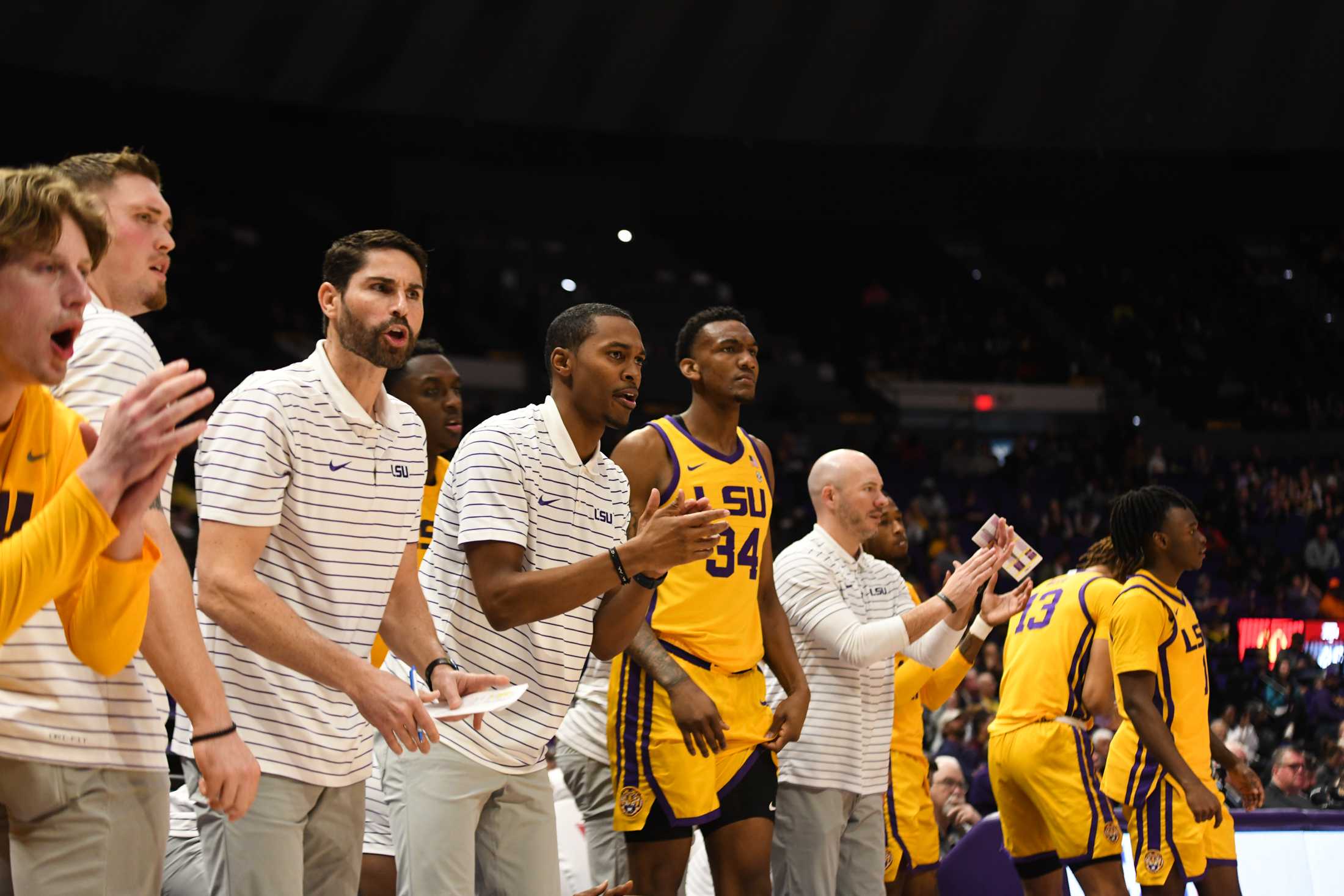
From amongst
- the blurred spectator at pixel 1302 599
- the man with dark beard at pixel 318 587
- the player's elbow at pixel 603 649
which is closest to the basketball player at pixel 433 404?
the player's elbow at pixel 603 649

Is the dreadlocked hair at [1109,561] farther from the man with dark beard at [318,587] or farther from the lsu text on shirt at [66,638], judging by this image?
the lsu text on shirt at [66,638]

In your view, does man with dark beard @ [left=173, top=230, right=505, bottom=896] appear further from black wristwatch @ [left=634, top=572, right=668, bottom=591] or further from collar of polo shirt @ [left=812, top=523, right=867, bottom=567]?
collar of polo shirt @ [left=812, top=523, right=867, bottom=567]

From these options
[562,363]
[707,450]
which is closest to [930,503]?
[707,450]

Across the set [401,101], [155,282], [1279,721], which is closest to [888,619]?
[155,282]

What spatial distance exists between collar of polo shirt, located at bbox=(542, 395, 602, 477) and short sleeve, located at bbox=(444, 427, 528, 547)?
15 cm

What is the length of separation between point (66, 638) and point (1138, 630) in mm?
4751

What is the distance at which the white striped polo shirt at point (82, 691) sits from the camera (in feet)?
8.08

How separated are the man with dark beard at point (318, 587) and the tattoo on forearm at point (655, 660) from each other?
124cm

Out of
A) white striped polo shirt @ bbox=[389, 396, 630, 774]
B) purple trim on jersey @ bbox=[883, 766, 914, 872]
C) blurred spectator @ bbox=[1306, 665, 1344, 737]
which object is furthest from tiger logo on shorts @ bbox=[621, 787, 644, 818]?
blurred spectator @ bbox=[1306, 665, 1344, 737]

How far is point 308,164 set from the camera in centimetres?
2267

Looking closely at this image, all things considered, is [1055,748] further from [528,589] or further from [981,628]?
[528,589]

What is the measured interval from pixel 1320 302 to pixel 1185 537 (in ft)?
65.3

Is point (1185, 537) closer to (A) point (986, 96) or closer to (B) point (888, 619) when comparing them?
(B) point (888, 619)

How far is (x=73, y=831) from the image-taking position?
248cm
